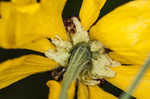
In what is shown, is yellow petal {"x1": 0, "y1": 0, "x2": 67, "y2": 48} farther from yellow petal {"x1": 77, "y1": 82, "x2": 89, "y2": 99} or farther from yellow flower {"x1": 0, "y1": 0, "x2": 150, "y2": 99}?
yellow petal {"x1": 77, "y1": 82, "x2": 89, "y2": 99}

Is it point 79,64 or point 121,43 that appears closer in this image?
point 79,64

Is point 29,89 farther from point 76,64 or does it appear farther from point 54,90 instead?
point 76,64

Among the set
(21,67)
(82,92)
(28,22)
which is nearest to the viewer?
(28,22)

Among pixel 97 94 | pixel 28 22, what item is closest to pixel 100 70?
pixel 97 94

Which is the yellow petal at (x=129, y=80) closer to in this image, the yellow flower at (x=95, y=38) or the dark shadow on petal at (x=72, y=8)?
the yellow flower at (x=95, y=38)

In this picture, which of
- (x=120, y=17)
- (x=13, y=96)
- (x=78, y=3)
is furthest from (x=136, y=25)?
(x=13, y=96)

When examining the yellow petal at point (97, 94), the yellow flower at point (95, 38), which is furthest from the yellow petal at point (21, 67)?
the yellow petal at point (97, 94)

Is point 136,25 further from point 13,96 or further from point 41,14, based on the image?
point 13,96
